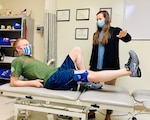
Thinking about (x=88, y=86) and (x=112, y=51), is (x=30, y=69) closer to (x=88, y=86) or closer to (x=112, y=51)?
(x=88, y=86)

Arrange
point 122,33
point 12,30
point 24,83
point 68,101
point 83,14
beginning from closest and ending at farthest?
1. point 68,101
2. point 24,83
3. point 122,33
4. point 83,14
5. point 12,30

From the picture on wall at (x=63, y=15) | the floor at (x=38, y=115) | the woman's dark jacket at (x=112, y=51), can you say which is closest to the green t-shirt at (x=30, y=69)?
the floor at (x=38, y=115)

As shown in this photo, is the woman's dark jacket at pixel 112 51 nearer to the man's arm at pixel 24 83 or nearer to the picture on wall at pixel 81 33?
the picture on wall at pixel 81 33

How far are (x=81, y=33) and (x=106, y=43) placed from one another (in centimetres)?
83

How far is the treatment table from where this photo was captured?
4.76ft

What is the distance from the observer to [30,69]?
1.90 meters

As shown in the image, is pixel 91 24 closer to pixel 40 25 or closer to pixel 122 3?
pixel 122 3

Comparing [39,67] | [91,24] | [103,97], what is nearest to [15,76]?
[39,67]

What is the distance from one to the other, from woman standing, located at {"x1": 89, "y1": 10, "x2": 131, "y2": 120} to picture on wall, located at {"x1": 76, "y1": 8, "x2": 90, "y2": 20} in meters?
0.67

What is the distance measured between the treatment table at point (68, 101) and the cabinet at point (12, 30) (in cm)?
141

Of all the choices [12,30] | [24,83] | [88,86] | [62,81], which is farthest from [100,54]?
[12,30]

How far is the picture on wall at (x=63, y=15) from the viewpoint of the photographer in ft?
9.48

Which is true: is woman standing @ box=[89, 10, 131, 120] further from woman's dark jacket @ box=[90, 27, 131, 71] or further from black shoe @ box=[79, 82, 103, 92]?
black shoe @ box=[79, 82, 103, 92]

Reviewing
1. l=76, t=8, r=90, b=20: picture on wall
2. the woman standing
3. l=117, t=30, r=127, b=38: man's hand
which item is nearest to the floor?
the woman standing
